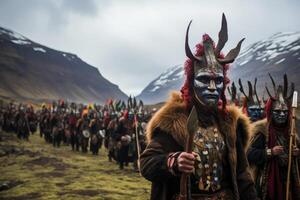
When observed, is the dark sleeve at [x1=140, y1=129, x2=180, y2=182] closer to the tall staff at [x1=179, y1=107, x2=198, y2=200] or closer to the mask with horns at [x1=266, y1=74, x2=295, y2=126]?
the tall staff at [x1=179, y1=107, x2=198, y2=200]

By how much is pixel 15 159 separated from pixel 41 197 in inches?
293

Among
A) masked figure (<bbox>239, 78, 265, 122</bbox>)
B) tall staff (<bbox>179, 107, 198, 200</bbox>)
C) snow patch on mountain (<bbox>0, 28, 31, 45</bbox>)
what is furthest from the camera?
snow patch on mountain (<bbox>0, 28, 31, 45</bbox>)

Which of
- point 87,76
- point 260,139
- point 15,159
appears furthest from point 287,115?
point 87,76

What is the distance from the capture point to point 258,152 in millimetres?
6164

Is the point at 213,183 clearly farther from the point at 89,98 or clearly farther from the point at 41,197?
the point at 89,98

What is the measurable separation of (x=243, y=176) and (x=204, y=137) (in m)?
0.54

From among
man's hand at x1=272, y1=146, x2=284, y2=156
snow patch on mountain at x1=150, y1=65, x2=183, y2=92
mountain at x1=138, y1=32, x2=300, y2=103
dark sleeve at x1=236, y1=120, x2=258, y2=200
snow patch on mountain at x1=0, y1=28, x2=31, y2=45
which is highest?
snow patch on mountain at x1=0, y1=28, x2=31, y2=45

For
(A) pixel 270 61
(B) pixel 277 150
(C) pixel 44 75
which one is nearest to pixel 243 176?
(B) pixel 277 150

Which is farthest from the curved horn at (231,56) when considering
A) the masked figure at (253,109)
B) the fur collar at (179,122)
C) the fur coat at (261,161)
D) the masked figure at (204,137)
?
the masked figure at (253,109)

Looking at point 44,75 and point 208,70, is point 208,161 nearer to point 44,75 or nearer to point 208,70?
point 208,70

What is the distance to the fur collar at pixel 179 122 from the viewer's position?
11.2 feet

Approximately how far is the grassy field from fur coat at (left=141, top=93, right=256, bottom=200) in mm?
6506

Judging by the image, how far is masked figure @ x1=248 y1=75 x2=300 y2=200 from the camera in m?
6.07

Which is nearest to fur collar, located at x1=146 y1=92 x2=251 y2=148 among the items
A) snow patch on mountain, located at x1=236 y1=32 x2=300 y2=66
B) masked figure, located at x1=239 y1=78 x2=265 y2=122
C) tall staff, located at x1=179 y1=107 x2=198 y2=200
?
tall staff, located at x1=179 y1=107 x2=198 y2=200
